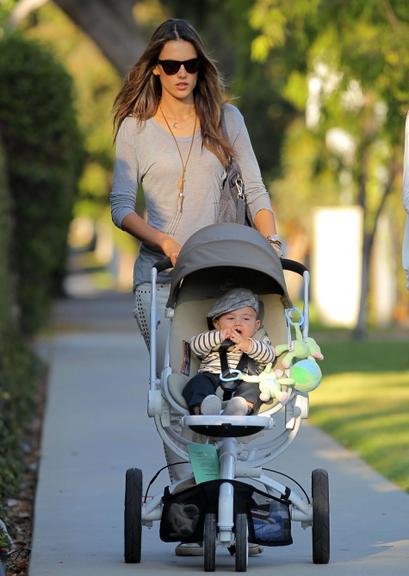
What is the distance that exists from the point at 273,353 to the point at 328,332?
17621mm

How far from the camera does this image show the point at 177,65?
7.06 metres

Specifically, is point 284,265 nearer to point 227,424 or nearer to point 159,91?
point 227,424

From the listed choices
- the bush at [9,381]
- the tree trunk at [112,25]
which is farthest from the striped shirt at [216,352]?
the tree trunk at [112,25]

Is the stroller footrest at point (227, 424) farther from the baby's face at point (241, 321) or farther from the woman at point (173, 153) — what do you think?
the woman at point (173, 153)

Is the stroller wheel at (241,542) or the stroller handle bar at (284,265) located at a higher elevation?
the stroller handle bar at (284,265)

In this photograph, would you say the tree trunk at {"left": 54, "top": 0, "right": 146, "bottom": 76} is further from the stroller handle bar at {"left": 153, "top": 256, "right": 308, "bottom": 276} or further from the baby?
the baby

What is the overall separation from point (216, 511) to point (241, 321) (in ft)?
2.56

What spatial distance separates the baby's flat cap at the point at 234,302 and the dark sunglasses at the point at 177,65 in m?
1.03

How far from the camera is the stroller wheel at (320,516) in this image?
665 centimetres

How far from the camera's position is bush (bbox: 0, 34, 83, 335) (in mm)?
18594

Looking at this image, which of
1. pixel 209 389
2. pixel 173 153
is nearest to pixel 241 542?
pixel 209 389

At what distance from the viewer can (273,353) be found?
677cm

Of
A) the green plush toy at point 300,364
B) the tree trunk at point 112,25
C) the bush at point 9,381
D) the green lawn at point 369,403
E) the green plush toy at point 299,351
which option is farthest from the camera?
the tree trunk at point 112,25

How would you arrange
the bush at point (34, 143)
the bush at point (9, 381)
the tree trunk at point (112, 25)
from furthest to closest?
1. the tree trunk at point (112, 25)
2. the bush at point (34, 143)
3. the bush at point (9, 381)
